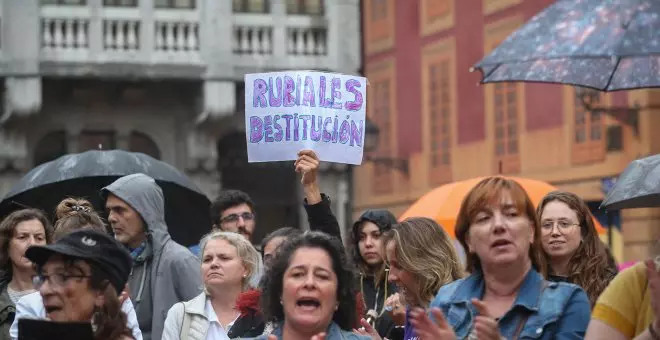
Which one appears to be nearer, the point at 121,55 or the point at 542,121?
the point at 542,121

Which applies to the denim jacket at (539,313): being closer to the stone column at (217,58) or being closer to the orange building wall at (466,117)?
the orange building wall at (466,117)

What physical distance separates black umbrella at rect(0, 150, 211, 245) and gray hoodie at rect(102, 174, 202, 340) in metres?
1.99

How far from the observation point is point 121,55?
1107 inches

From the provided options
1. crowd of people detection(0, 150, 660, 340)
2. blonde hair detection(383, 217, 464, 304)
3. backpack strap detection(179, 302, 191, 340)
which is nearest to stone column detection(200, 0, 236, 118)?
crowd of people detection(0, 150, 660, 340)

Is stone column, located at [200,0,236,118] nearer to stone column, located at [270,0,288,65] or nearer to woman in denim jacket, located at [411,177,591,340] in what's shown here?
stone column, located at [270,0,288,65]

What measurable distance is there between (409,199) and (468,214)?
2330 cm

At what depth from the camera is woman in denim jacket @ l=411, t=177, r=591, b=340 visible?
5.48 m

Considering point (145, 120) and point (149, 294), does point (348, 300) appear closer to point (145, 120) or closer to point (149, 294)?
point (149, 294)

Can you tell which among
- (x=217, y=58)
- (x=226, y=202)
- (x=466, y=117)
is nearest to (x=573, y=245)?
(x=226, y=202)

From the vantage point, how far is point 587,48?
948cm

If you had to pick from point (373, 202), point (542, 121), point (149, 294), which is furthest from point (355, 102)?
point (373, 202)

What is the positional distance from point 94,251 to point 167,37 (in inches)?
910

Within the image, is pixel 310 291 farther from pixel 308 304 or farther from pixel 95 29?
pixel 95 29

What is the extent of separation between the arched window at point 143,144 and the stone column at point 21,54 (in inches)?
83.0
